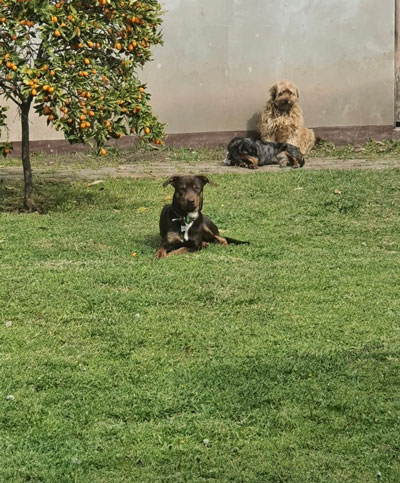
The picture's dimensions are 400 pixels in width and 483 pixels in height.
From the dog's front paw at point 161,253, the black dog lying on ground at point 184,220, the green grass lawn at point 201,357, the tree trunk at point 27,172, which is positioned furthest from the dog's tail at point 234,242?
the tree trunk at point 27,172

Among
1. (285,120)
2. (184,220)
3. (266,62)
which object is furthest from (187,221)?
(266,62)

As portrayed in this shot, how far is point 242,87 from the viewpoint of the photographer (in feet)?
57.9

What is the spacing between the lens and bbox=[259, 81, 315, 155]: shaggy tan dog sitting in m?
16.9

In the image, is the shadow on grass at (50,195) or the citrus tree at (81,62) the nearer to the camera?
the citrus tree at (81,62)

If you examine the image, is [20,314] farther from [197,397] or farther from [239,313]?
[197,397]

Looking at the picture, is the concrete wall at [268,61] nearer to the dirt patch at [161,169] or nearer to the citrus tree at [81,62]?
the dirt patch at [161,169]

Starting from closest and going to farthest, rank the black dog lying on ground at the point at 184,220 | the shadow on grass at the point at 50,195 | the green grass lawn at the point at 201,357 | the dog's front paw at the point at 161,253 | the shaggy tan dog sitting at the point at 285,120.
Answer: the green grass lawn at the point at 201,357, the dog's front paw at the point at 161,253, the black dog lying on ground at the point at 184,220, the shadow on grass at the point at 50,195, the shaggy tan dog sitting at the point at 285,120

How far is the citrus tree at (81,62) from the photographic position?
10133 mm

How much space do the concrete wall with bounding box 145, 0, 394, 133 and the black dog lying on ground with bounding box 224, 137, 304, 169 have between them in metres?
1.55

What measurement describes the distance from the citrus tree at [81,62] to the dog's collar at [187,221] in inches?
69.8

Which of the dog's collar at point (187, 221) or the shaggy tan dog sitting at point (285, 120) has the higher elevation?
the shaggy tan dog sitting at point (285, 120)

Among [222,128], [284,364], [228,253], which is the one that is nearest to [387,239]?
[228,253]

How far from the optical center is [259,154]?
16.2m

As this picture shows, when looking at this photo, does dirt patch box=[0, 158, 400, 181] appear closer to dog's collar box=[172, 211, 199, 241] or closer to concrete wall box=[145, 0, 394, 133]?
concrete wall box=[145, 0, 394, 133]
